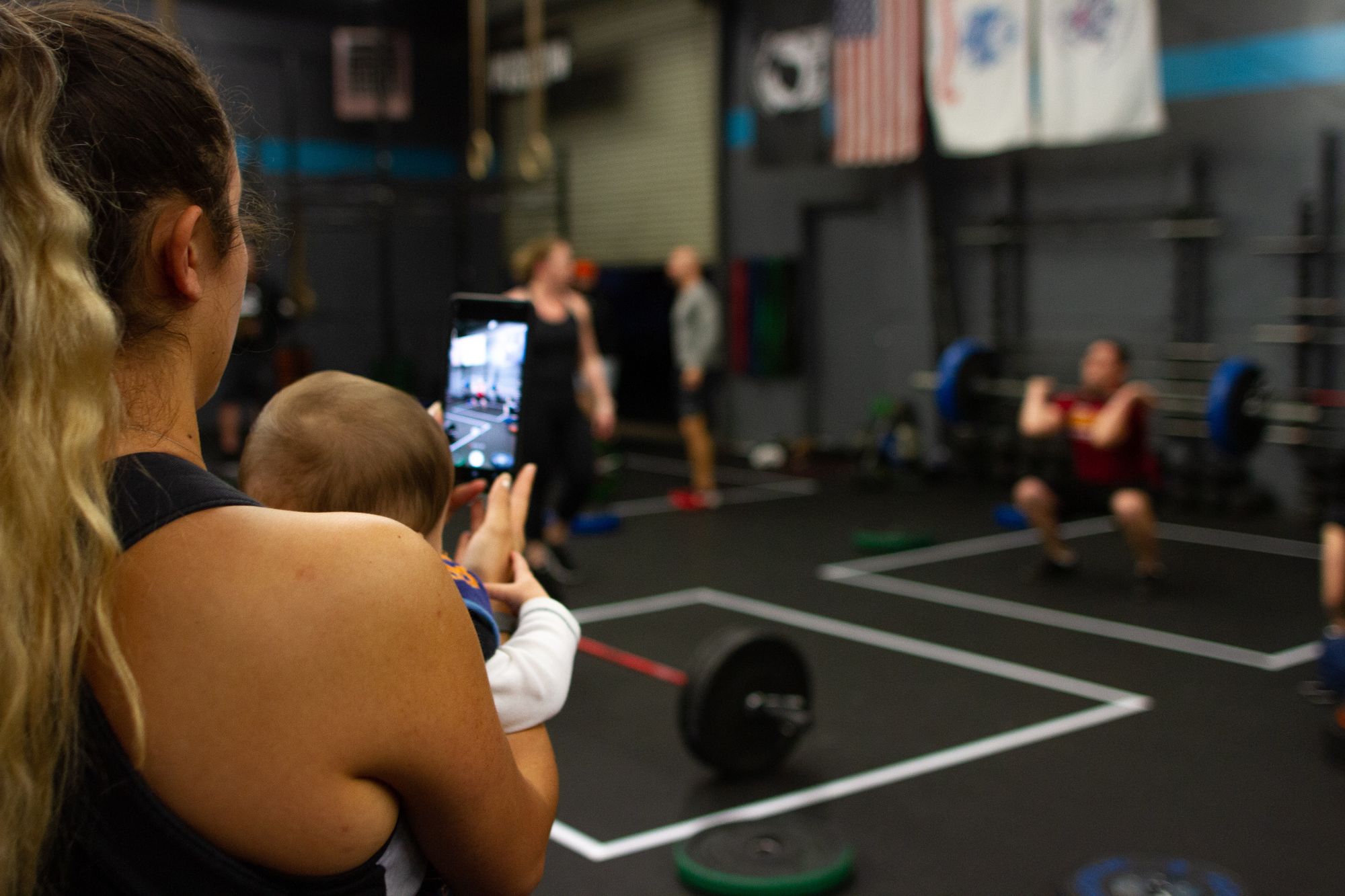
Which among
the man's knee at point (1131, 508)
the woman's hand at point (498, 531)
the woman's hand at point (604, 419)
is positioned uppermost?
the woman's hand at point (498, 531)

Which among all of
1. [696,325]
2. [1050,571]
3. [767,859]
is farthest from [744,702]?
[696,325]

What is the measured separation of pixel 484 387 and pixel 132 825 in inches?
29.2

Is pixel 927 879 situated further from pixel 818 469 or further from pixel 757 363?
pixel 757 363

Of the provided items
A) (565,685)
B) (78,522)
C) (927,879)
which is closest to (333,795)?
(78,522)

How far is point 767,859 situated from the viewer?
2709 mm

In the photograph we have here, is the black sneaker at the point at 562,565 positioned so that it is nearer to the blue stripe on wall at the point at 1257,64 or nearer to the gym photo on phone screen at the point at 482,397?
the gym photo on phone screen at the point at 482,397

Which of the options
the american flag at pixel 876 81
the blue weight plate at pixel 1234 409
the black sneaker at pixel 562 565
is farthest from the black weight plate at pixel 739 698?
Answer: the american flag at pixel 876 81

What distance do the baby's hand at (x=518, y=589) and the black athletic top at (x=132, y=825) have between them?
19.2 inches

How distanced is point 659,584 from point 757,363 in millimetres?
4781

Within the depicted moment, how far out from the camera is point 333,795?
2.29 feet

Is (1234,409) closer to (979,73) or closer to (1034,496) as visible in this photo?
(1034,496)

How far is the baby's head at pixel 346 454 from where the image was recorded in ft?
3.45

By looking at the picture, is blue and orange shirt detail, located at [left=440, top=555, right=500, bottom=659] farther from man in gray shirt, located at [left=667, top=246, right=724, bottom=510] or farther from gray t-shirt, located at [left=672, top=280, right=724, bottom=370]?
gray t-shirt, located at [left=672, top=280, right=724, bottom=370]

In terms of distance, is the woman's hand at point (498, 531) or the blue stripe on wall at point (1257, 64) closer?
the woman's hand at point (498, 531)
